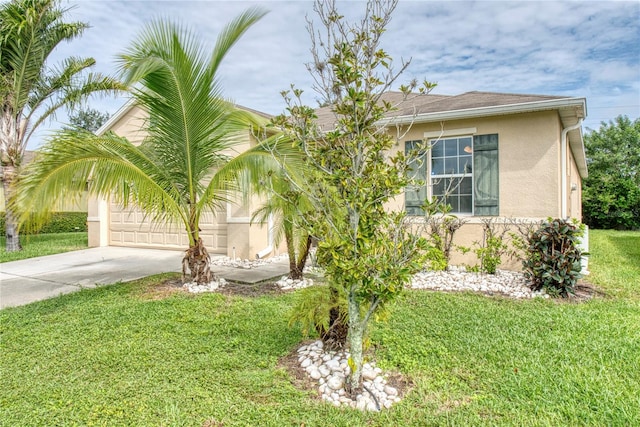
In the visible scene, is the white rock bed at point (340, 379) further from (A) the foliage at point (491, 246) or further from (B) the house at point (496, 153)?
(A) the foliage at point (491, 246)

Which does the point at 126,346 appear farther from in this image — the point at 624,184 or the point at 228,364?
the point at 624,184

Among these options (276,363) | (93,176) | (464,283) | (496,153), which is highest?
(496,153)

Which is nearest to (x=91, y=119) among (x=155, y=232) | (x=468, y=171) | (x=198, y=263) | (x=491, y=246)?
(x=155, y=232)

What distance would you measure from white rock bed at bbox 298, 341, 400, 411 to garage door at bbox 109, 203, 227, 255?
7.65 meters

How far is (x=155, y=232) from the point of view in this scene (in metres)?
12.5

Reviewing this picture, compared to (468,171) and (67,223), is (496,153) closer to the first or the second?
(468,171)

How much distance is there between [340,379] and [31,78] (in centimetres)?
1306

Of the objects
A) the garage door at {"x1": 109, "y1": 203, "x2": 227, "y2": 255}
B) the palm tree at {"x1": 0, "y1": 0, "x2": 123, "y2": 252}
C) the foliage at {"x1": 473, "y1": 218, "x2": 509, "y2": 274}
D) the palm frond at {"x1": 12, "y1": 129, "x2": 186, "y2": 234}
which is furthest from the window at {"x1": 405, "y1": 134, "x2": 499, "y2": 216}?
the palm tree at {"x1": 0, "y1": 0, "x2": 123, "y2": 252}

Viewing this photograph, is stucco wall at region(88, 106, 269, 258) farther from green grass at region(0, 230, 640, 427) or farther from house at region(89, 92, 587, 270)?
green grass at region(0, 230, 640, 427)

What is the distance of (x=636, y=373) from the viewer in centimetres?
348

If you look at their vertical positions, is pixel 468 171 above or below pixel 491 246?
above

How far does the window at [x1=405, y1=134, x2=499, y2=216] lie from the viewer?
331 inches

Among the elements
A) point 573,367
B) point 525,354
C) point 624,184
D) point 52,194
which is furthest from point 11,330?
point 624,184

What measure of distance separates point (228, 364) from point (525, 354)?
3012 mm
